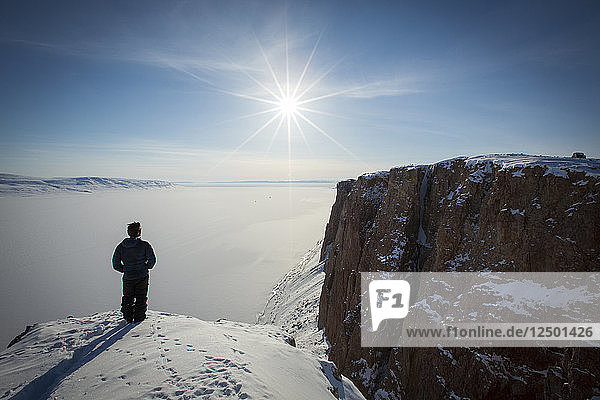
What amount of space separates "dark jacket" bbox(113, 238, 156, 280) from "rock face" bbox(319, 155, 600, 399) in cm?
1532

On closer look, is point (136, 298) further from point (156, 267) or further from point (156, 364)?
point (156, 267)

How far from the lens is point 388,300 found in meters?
17.2

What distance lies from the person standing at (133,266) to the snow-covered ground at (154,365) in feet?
1.67

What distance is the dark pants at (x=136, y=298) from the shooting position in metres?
8.62

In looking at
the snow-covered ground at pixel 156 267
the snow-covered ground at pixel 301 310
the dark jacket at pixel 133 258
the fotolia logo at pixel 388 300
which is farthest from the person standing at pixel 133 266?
the snow-covered ground at pixel 156 267

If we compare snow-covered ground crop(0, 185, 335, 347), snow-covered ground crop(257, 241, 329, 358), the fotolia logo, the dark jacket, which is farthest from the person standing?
snow-covered ground crop(0, 185, 335, 347)

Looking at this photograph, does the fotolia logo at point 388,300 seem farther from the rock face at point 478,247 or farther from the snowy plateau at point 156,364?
the snowy plateau at point 156,364

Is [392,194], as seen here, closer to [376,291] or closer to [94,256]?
[376,291]

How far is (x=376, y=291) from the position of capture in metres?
18.1

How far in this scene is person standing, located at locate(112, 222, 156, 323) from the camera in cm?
852

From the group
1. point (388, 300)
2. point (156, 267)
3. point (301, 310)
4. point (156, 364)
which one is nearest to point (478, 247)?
point (388, 300)

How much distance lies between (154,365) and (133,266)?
385 centimetres

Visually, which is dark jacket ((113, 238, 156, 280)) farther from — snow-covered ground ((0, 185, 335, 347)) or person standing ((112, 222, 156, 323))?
snow-covered ground ((0, 185, 335, 347))

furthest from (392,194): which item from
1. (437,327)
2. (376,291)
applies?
(437,327)
